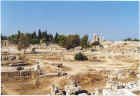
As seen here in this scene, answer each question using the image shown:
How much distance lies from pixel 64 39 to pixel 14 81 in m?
33.0

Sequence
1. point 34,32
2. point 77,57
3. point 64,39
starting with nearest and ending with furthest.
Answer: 1. point 77,57
2. point 64,39
3. point 34,32

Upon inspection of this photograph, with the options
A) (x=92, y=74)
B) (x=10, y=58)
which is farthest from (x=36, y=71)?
(x=10, y=58)

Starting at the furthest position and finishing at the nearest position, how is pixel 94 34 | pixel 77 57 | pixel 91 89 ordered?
pixel 94 34, pixel 77 57, pixel 91 89

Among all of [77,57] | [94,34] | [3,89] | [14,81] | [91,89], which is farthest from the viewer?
[94,34]

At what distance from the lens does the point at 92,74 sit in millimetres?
16594

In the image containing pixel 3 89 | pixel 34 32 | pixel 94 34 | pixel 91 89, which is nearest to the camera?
pixel 3 89

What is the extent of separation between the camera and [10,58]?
2391 centimetres

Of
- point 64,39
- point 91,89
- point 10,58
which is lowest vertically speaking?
point 91,89

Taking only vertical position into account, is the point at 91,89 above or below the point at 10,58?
below

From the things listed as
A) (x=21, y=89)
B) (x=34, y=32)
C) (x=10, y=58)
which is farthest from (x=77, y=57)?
(x=34, y=32)

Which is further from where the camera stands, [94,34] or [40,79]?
[94,34]

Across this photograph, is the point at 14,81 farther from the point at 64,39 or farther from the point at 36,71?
the point at 64,39

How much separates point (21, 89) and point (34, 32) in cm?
4109

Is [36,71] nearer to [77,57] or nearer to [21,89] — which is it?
[21,89]
